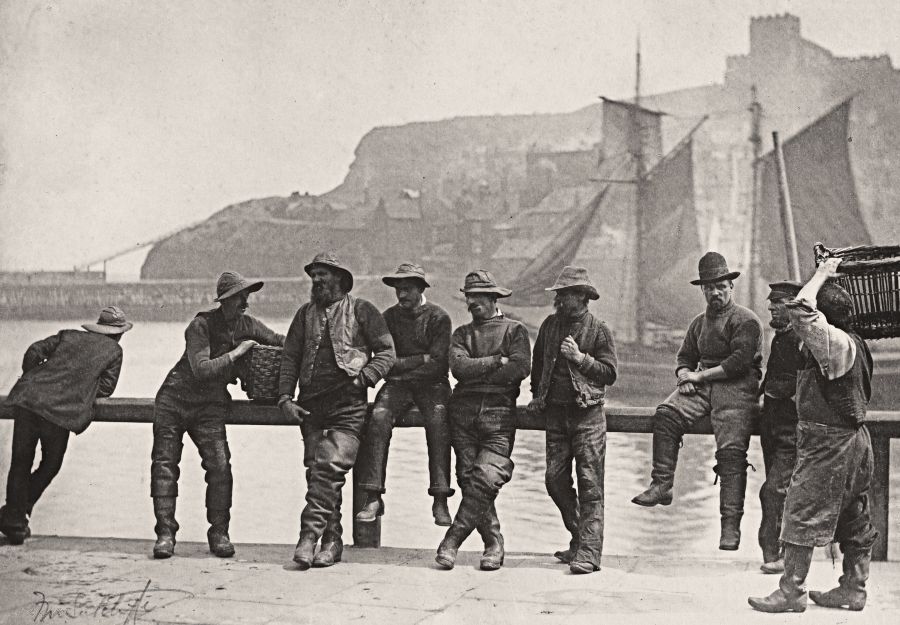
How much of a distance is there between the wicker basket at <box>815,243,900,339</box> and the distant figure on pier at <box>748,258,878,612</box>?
8 cm

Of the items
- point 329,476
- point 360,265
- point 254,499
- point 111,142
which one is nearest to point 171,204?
point 111,142

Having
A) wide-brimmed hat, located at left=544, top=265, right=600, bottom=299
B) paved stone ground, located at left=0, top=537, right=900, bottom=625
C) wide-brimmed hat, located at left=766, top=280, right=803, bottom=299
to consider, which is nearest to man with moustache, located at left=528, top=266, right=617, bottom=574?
wide-brimmed hat, located at left=544, top=265, right=600, bottom=299

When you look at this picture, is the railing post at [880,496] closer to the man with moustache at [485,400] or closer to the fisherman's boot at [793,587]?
the fisherman's boot at [793,587]

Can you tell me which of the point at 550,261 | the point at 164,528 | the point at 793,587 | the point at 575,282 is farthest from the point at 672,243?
the point at 793,587

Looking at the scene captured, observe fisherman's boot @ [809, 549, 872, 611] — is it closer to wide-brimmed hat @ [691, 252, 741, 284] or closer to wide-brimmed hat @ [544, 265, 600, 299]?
wide-brimmed hat @ [691, 252, 741, 284]

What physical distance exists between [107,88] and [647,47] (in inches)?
517

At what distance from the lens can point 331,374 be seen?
220 inches

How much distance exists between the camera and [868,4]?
24.3 metres

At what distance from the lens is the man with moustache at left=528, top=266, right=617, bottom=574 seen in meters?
5.28

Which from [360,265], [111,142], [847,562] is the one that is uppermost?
[111,142]

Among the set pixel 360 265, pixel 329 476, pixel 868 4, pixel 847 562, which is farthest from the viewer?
pixel 360 265

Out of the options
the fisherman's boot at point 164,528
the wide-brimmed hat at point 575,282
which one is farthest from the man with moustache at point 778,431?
the fisherman's boot at point 164,528

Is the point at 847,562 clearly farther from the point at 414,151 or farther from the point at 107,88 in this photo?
the point at 414,151
